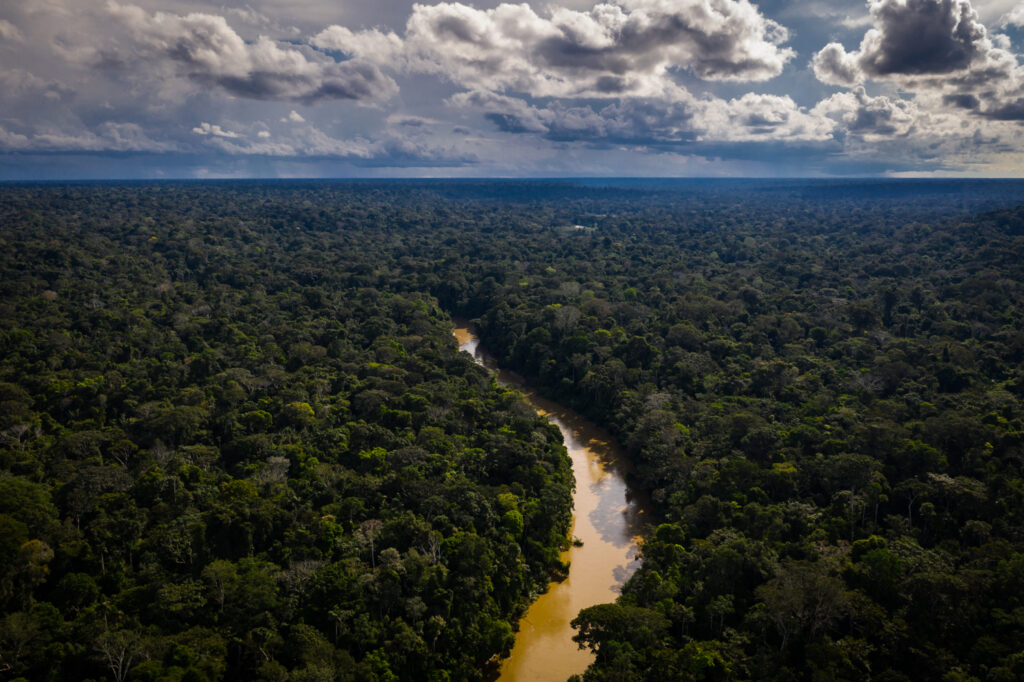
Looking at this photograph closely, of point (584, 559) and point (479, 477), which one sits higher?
point (479, 477)

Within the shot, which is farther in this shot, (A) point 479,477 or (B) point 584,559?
(A) point 479,477

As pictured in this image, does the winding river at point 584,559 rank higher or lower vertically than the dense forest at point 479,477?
lower

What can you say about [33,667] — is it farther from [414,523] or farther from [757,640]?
[757,640]

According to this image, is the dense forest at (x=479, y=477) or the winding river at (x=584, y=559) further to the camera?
the winding river at (x=584, y=559)

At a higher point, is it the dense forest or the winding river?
the dense forest

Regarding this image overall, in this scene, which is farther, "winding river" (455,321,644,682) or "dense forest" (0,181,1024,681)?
"winding river" (455,321,644,682)
